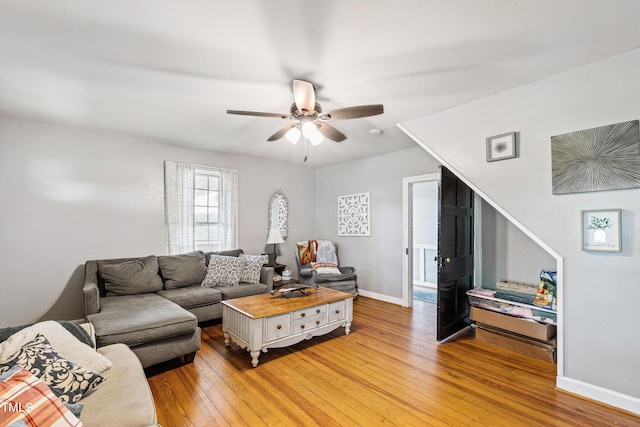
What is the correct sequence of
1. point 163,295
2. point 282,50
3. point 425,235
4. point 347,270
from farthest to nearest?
point 425,235, point 347,270, point 163,295, point 282,50

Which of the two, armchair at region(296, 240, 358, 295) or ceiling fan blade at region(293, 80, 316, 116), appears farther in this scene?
armchair at region(296, 240, 358, 295)

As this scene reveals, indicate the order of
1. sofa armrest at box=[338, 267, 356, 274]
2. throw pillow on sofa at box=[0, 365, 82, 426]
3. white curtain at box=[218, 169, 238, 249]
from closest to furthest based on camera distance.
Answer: throw pillow on sofa at box=[0, 365, 82, 426] → white curtain at box=[218, 169, 238, 249] → sofa armrest at box=[338, 267, 356, 274]

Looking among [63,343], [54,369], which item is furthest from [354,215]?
[54,369]

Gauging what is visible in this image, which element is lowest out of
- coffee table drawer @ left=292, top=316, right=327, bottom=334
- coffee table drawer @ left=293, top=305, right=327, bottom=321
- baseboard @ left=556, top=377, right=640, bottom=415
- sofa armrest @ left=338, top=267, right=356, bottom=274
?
baseboard @ left=556, top=377, right=640, bottom=415

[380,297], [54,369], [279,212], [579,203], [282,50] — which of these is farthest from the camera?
[279,212]

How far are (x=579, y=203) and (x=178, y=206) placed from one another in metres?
4.63

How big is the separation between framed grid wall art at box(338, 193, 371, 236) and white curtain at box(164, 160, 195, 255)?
2662 mm

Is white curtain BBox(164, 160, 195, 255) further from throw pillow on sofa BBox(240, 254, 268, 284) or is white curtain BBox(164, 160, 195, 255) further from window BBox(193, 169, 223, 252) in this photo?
throw pillow on sofa BBox(240, 254, 268, 284)

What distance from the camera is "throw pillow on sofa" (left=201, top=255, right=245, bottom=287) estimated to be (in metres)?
3.94

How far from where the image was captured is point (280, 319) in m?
2.84

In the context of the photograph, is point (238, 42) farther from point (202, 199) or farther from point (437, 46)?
point (202, 199)

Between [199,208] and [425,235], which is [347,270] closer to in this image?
[425,235]

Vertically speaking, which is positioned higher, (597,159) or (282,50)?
(282,50)

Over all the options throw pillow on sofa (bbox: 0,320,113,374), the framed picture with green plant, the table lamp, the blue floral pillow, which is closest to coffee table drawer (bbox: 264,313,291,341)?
throw pillow on sofa (bbox: 0,320,113,374)
